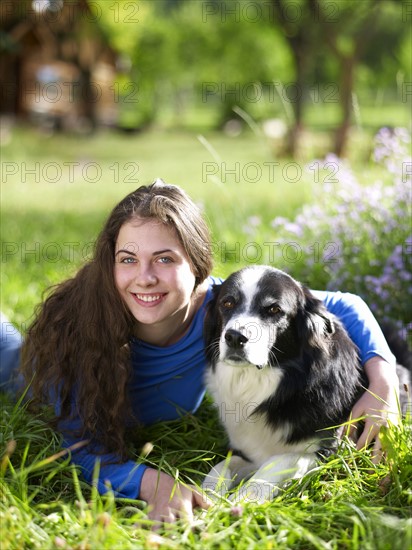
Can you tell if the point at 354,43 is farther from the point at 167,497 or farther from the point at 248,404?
the point at 167,497

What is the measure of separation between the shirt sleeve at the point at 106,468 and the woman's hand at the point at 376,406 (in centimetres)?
90

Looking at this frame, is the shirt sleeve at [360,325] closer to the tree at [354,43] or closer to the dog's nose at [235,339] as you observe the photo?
the dog's nose at [235,339]

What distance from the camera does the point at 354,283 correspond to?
406 cm

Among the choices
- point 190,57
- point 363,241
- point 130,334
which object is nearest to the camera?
point 130,334

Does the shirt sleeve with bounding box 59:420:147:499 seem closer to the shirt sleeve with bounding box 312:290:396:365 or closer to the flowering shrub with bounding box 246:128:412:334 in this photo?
the shirt sleeve with bounding box 312:290:396:365

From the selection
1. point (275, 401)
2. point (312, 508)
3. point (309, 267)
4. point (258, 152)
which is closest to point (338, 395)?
point (275, 401)

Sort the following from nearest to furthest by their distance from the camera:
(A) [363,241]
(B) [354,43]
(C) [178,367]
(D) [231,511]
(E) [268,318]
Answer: (D) [231,511]
(E) [268,318]
(C) [178,367]
(A) [363,241]
(B) [354,43]

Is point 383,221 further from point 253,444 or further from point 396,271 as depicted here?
point 253,444

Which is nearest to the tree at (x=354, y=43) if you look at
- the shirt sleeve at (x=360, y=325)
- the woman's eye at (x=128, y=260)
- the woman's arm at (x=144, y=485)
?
the shirt sleeve at (x=360, y=325)

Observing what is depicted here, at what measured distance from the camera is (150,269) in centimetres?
277

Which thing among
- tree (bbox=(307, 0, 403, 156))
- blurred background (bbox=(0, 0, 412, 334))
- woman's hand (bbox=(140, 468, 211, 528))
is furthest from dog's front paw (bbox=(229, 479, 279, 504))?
tree (bbox=(307, 0, 403, 156))

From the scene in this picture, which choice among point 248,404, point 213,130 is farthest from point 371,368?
point 213,130

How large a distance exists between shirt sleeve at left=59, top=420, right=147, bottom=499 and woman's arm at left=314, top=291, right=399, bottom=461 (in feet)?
3.03

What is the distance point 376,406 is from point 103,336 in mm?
1180
